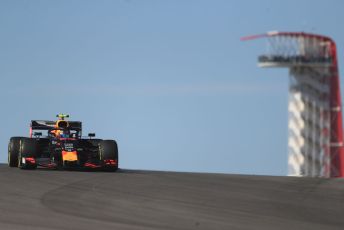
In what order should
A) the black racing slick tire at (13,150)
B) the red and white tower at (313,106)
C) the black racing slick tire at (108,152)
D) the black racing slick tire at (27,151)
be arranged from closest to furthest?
the black racing slick tire at (27,151), the black racing slick tire at (108,152), the black racing slick tire at (13,150), the red and white tower at (313,106)

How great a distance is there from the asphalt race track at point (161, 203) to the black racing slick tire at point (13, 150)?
3519 mm

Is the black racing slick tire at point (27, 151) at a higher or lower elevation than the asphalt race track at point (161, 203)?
higher

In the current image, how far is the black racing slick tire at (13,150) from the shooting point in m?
25.9

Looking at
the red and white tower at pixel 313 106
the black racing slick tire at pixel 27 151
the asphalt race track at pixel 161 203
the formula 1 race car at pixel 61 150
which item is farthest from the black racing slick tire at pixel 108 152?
the red and white tower at pixel 313 106

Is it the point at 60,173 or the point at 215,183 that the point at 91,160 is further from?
the point at 215,183

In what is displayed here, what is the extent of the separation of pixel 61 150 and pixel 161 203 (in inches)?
390

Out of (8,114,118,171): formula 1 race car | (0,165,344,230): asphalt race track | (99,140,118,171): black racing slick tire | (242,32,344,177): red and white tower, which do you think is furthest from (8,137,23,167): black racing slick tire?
(242,32,344,177): red and white tower

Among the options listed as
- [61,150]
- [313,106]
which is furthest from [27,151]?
[313,106]

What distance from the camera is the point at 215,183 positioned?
2117 centimetres

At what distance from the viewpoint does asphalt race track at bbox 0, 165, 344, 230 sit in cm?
1344

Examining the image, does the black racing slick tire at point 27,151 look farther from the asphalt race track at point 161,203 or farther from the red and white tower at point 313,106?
the red and white tower at point 313,106

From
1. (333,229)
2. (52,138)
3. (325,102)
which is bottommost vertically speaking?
(333,229)

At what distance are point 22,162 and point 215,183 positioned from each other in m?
6.72

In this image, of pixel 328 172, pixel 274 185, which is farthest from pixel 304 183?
pixel 328 172
